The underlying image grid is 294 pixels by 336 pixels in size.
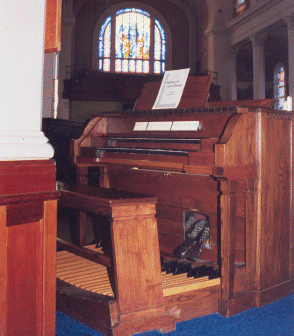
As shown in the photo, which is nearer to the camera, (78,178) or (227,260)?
(227,260)

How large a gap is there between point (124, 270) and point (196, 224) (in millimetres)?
1152

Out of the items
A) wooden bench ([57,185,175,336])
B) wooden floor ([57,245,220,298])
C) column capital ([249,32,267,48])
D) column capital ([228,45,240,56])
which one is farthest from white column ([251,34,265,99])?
wooden bench ([57,185,175,336])

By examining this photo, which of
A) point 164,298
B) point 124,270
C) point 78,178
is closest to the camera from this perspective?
point 124,270

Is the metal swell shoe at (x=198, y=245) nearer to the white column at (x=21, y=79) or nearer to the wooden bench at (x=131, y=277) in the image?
the wooden bench at (x=131, y=277)

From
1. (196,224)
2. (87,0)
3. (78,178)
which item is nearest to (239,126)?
(196,224)

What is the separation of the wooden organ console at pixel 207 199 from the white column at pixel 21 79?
82 cm

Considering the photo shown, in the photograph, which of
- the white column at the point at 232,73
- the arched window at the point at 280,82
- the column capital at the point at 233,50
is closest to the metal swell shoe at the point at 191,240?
the white column at the point at 232,73

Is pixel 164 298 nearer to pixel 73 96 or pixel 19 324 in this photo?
pixel 19 324

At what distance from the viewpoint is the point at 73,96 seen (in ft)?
49.0

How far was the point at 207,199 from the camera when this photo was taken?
122 inches

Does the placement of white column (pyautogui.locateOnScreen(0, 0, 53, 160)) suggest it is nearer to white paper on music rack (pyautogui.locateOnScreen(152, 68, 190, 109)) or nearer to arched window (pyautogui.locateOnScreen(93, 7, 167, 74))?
white paper on music rack (pyautogui.locateOnScreen(152, 68, 190, 109))

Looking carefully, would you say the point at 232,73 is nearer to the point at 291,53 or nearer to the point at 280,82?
the point at 280,82

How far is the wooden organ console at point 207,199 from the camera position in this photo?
2.41 metres

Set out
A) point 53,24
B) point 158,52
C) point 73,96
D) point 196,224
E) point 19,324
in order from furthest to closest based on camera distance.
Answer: point 158,52
point 73,96
point 196,224
point 53,24
point 19,324
